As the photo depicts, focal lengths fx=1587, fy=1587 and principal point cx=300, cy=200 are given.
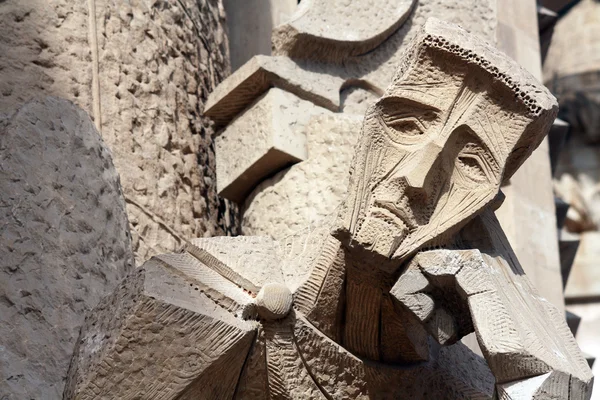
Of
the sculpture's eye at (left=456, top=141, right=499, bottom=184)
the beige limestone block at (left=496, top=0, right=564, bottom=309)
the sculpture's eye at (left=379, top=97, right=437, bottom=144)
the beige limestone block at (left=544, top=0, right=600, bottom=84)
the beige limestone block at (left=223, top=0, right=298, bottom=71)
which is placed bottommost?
the beige limestone block at (left=544, top=0, right=600, bottom=84)

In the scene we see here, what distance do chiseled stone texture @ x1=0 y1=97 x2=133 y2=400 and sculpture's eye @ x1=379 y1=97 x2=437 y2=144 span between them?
794mm

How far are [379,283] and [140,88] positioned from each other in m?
1.21

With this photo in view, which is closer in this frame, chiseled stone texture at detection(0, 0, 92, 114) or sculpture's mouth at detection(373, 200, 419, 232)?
sculpture's mouth at detection(373, 200, 419, 232)

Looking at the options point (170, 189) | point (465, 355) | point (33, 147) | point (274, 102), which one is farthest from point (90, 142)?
point (465, 355)

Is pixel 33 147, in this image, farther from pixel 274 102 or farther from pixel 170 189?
pixel 274 102

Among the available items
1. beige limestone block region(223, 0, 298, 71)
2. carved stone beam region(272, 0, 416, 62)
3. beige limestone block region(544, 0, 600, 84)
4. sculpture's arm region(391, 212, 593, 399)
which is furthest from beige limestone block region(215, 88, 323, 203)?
beige limestone block region(544, 0, 600, 84)

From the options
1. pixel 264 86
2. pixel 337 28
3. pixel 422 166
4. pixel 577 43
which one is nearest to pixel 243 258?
pixel 422 166

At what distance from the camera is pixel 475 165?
3246 millimetres

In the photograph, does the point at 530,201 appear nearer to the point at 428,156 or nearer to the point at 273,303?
the point at 428,156

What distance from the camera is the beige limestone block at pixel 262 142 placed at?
4230 millimetres

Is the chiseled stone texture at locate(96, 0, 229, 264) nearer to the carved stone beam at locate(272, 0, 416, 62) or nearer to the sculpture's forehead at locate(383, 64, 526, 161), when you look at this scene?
the carved stone beam at locate(272, 0, 416, 62)

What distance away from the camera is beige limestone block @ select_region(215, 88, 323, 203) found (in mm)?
4230

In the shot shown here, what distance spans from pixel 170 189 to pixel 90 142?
414mm

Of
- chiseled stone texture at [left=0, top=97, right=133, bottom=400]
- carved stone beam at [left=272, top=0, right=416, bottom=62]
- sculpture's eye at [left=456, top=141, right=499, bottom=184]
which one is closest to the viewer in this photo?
sculpture's eye at [left=456, top=141, right=499, bottom=184]
